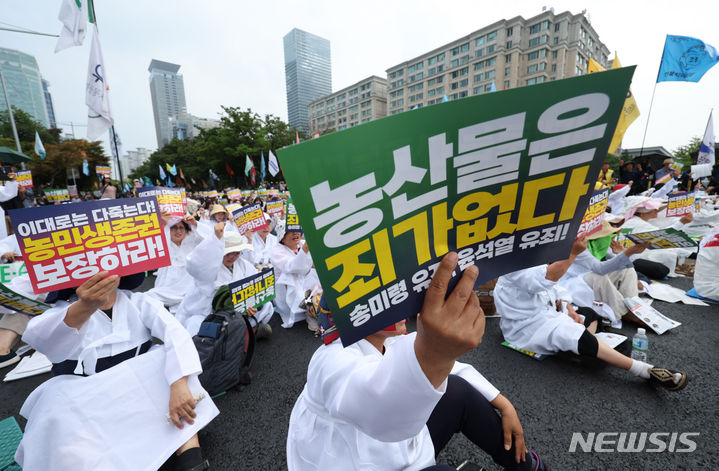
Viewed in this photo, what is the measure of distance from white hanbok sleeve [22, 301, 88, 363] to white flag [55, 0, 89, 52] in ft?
23.7

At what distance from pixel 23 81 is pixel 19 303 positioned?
6200 cm

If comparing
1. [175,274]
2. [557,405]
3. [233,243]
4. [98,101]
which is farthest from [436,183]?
[98,101]

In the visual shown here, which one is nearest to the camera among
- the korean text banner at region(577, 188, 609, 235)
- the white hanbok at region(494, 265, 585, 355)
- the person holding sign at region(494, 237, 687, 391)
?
the korean text banner at region(577, 188, 609, 235)

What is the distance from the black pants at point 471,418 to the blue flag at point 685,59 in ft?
29.4

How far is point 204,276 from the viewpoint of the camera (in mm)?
3125

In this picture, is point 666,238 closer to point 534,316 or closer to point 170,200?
point 534,316

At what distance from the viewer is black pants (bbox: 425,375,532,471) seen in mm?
1563

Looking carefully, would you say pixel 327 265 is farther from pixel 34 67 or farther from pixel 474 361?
pixel 34 67

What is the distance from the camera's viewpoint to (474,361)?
10.7 ft

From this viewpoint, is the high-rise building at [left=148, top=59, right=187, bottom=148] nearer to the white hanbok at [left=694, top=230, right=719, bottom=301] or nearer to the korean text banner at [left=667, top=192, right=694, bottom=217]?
the korean text banner at [left=667, top=192, right=694, bottom=217]

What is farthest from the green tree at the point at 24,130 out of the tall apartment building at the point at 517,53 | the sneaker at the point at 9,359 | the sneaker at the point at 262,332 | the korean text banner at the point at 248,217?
the tall apartment building at the point at 517,53

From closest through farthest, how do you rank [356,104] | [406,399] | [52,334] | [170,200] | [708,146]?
[406,399], [52,334], [170,200], [708,146], [356,104]

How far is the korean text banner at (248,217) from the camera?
468 cm

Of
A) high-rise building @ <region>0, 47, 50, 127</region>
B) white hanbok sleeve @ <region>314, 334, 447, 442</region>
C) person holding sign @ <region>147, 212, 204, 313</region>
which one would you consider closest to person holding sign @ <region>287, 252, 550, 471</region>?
white hanbok sleeve @ <region>314, 334, 447, 442</region>
